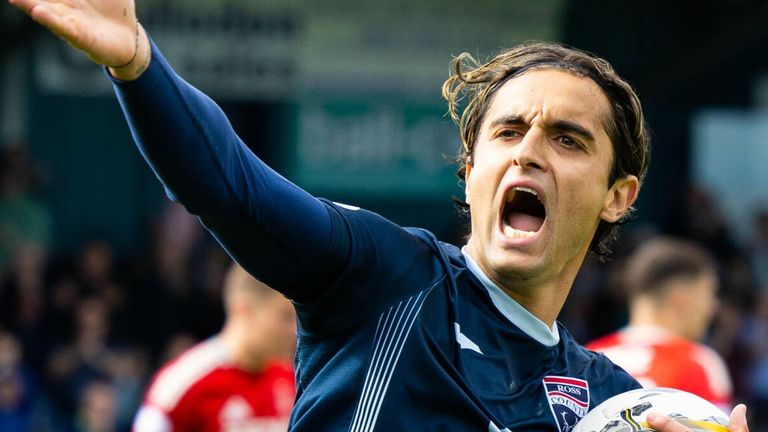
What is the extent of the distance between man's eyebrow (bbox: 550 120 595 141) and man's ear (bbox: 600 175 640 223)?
0.68 ft

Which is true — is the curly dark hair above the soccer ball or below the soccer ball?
above

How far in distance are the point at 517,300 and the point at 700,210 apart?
828 cm

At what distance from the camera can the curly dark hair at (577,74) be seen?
2.98 meters

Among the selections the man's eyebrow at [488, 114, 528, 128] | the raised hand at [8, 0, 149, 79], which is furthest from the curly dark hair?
the raised hand at [8, 0, 149, 79]

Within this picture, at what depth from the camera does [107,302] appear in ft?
29.9

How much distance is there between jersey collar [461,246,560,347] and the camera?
2.81 m

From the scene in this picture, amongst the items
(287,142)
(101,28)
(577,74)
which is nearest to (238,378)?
(577,74)

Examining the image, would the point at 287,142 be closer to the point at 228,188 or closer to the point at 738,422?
the point at 738,422

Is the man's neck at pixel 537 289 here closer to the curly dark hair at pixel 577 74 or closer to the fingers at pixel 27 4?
the curly dark hair at pixel 577 74

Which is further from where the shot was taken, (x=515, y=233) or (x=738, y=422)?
(x=738, y=422)

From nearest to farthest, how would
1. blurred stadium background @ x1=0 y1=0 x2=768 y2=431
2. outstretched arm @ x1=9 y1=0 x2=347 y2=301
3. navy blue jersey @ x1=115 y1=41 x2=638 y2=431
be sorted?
outstretched arm @ x1=9 y1=0 x2=347 y2=301 → navy blue jersey @ x1=115 y1=41 x2=638 y2=431 → blurred stadium background @ x1=0 y1=0 x2=768 y2=431

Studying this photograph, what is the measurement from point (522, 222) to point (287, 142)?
775cm

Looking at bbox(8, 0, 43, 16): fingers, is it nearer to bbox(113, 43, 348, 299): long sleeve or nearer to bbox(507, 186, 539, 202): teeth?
bbox(113, 43, 348, 299): long sleeve

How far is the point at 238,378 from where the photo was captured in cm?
585
